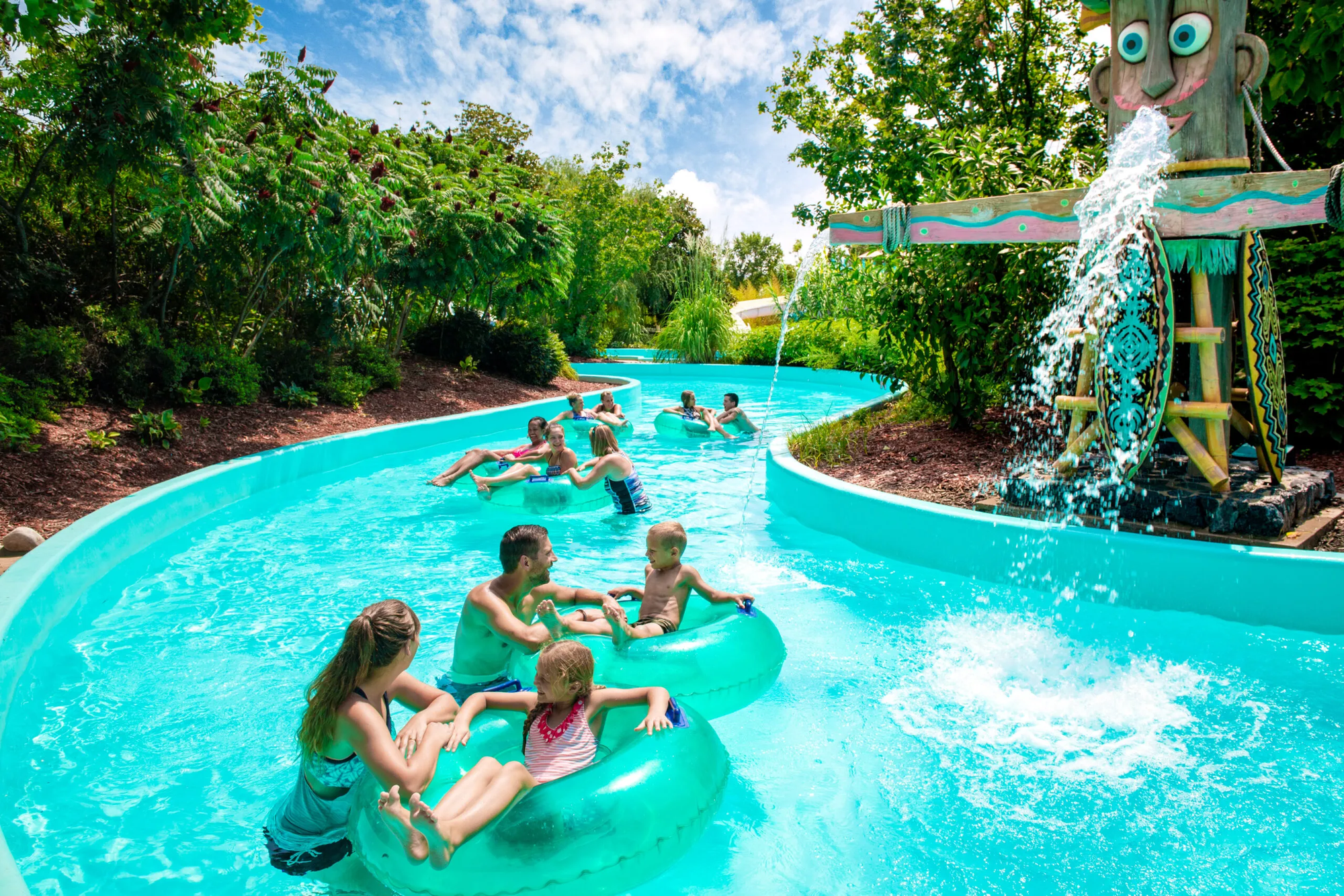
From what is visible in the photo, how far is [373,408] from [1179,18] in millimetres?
11075

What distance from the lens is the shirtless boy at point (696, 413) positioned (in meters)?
12.3

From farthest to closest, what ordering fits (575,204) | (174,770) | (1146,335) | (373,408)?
(575,204) < (373,408) < (1146,335) < (174,770)

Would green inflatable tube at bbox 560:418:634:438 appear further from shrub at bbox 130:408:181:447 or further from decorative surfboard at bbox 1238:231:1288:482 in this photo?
decorative surfboard at bbox 1238:231:1288:482

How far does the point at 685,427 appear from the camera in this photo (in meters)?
12.6

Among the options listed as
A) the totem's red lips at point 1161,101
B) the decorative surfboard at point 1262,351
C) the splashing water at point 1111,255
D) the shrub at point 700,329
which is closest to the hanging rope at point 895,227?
the splashing water at point 1111,255

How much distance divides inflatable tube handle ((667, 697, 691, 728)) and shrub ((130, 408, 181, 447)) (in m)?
7.87

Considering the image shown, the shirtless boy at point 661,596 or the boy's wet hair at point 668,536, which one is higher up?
the boy's wet hair at point 668,536

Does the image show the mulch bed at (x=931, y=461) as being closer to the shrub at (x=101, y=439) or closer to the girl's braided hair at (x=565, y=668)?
the girl's braided hair at (x=565, y=668)

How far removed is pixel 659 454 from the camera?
11.6m

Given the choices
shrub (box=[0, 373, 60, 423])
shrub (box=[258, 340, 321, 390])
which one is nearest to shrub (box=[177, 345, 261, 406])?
shrub (box=[258, 340, 321, 390])

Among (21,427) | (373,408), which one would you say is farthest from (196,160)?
(373,408)

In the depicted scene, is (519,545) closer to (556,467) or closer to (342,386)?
(556,467)

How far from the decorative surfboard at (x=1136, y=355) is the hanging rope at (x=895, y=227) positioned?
4.88ft

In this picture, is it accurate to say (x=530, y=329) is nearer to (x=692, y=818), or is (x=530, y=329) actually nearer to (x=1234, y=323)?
(x=1234, y=323)
